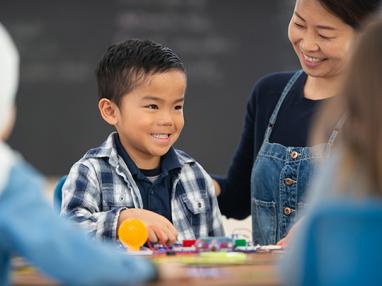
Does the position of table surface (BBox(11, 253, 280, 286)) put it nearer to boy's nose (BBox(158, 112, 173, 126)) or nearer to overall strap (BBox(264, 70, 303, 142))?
boy's nose (BBox(158, 112, 173, 126))

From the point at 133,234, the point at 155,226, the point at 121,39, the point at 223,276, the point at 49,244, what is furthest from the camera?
the point at 121,39

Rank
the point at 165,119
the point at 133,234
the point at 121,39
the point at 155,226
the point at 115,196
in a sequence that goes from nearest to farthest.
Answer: the point at 133,234, the point at 155,226, the point at 115,196, the point at 165,119, the point at 121,39

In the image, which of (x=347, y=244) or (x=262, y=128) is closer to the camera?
(x=347, y=244)

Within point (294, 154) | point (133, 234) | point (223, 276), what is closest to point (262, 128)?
point (294, 154)

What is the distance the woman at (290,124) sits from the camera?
243cm

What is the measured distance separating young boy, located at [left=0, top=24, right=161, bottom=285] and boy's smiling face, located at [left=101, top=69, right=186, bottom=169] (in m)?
1.17

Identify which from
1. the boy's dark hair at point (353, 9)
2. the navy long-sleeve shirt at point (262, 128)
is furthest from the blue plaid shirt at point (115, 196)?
the boy's dark hair at point (353, 9)

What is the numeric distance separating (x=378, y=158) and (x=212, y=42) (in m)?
4.60

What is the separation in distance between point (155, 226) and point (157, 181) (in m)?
0.35

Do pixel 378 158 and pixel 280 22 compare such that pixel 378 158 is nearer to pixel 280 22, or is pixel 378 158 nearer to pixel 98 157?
pixel 98 157

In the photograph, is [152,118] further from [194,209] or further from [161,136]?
[194,209]

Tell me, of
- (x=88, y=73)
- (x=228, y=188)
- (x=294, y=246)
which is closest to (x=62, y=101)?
(x=88, y=73)

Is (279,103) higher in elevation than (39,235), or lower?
higher

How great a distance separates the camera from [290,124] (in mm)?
2588
